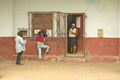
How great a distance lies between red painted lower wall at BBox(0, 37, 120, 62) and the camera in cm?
1861

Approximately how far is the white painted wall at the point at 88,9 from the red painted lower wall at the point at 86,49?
1.33 ft

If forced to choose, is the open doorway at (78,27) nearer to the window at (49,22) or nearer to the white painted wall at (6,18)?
the window at (49,22)

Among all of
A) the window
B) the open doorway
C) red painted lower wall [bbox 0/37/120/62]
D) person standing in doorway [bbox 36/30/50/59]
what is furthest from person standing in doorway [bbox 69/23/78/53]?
person standing in doorway [bbox 36/30/50/59]

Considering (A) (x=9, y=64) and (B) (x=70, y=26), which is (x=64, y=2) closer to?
(B) (x=70, y=26)

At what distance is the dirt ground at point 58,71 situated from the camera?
13.6 metres

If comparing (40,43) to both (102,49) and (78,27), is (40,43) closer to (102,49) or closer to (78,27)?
(78,27)

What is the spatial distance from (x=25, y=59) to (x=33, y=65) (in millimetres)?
1765

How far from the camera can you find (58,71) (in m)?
15.2

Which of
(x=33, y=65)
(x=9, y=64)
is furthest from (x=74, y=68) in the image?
(x=9, y=64)

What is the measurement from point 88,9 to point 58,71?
470cm

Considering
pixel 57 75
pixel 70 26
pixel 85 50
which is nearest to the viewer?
pixel 57 75

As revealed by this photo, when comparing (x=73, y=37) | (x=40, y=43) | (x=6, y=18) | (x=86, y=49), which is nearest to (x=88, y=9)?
(x=73, y=37)

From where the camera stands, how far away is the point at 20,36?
1709 cm

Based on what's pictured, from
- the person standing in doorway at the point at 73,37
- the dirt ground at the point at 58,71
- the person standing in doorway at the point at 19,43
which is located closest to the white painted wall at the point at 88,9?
the person standing in doorway at the point at 73,37
